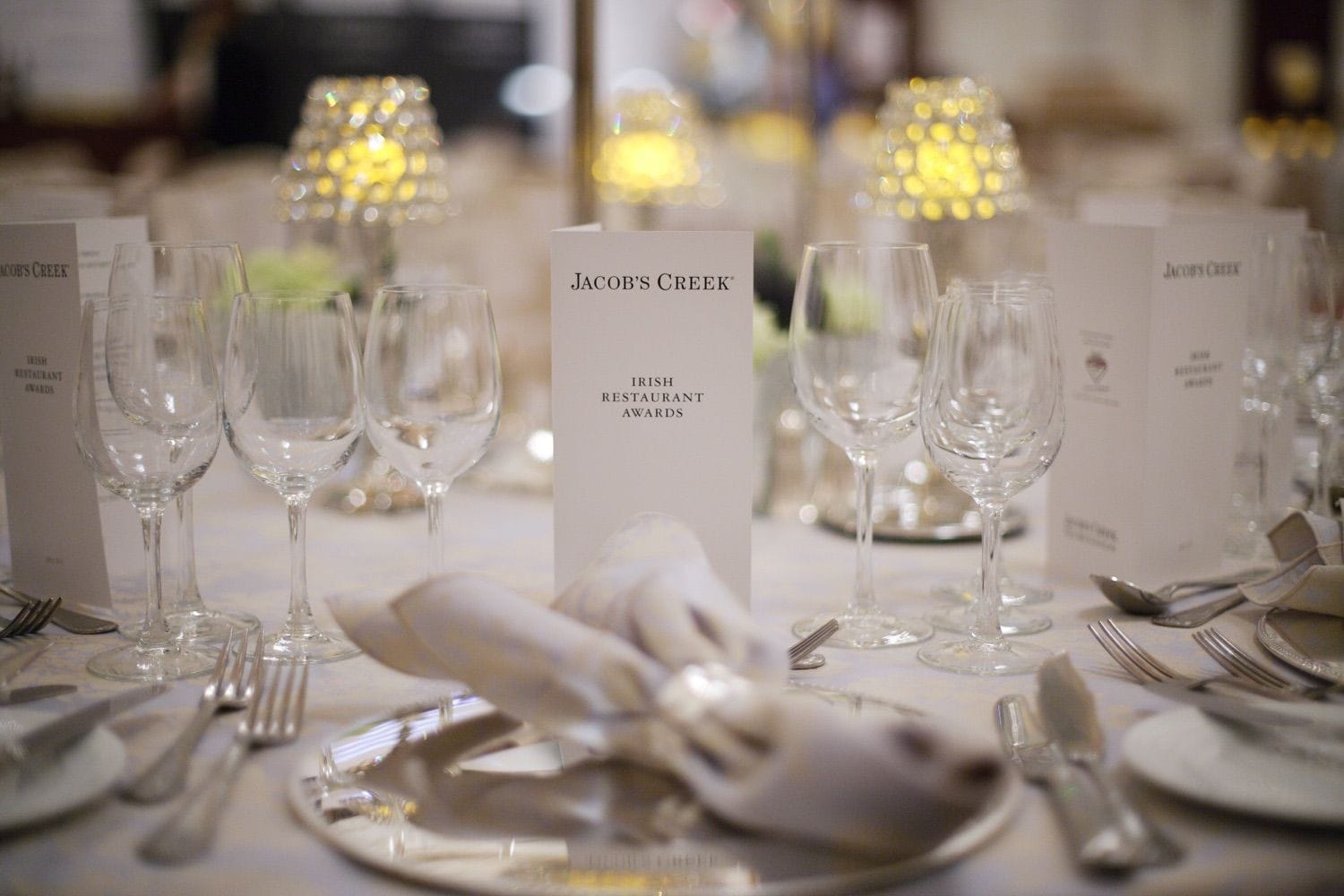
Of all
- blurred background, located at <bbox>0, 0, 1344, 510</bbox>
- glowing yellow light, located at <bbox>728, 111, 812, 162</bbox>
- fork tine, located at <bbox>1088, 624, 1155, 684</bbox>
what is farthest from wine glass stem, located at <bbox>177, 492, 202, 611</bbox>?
glowing yellow light, located at <bbox>728, 111, 812, 162</bbox>

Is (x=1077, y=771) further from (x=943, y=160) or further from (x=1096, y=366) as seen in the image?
(x=943, y=160)

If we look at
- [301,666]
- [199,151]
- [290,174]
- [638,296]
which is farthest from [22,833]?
[199,151]

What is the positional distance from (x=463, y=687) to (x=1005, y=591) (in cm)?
54

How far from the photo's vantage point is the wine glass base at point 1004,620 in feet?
3.45

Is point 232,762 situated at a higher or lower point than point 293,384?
lower

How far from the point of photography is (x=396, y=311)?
944 millimetres

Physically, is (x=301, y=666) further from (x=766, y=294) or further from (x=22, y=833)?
(x=766, y=294)

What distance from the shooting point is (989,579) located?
97 centimetres

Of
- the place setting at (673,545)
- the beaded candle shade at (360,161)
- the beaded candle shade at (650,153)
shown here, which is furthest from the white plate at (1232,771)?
the beaded candle shade at (650,153)

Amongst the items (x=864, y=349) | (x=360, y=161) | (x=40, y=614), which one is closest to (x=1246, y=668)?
(x=864, y=349)

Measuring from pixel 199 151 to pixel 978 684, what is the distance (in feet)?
20.9

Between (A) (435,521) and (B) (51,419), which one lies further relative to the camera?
(B) (51,419)

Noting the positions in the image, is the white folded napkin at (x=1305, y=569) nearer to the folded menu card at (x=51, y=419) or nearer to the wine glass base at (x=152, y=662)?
the wine glass base at (x=152, y=662)

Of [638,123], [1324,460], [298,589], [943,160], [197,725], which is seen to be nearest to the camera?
[197,725]
